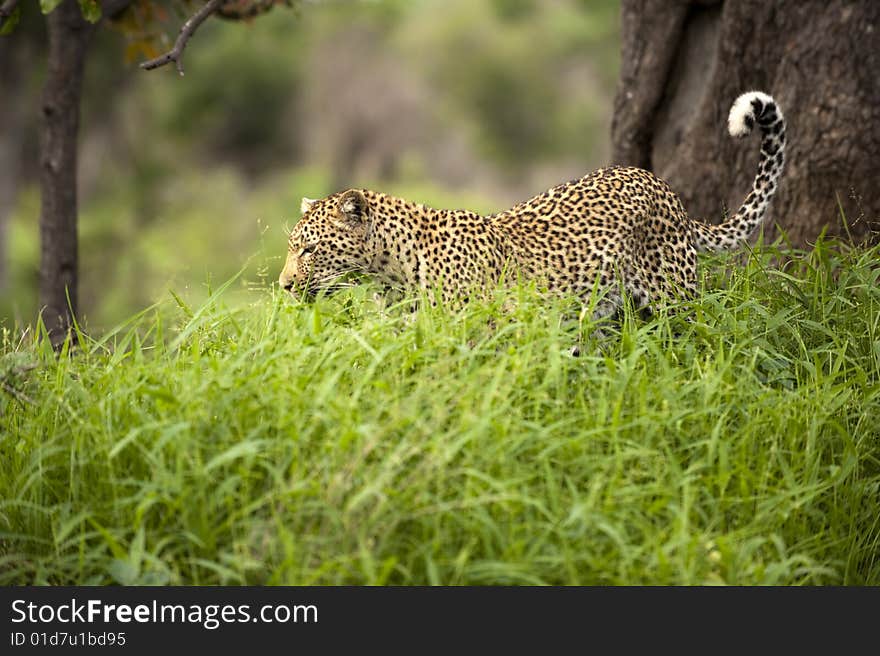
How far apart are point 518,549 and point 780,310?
2.61 meters

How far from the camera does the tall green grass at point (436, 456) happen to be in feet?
13.8

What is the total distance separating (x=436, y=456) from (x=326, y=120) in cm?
4308

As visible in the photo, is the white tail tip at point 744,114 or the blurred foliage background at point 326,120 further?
the blurred foliage background at point 326,120

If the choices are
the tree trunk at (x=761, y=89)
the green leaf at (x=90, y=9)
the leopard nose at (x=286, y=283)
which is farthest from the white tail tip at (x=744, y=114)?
the green leaf at (x=90, y=9)

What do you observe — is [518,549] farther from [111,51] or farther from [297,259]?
[111,51]

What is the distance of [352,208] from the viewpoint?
592 centimetres

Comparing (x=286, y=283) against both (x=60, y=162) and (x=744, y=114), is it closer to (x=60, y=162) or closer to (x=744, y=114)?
(x=744, y=114)

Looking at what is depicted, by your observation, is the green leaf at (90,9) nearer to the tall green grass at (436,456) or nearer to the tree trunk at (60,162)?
the tree trunk at (60,162)

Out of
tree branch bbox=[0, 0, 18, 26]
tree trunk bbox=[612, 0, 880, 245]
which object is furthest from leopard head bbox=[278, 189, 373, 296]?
tree trunk bbox=[612, 0, 880, 245]

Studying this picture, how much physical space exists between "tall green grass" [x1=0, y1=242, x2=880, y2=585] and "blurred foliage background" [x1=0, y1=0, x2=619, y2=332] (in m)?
19.9

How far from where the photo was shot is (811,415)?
5.19m

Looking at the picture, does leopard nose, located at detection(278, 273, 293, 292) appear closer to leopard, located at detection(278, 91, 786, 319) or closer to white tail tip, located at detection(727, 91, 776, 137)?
leopard, located at detection(278, 91, 786, 319)

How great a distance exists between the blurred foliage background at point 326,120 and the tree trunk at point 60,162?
55.3 feet

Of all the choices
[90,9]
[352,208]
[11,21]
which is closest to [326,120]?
[11,21]
